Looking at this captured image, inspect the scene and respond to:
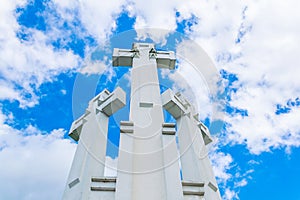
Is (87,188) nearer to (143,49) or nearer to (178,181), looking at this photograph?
(178,181)

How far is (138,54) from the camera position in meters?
9.73

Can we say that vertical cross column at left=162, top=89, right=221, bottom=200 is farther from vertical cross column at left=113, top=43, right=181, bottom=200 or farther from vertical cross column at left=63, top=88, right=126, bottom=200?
vertical cross column at left=63, top=88, right=126, bottom=200

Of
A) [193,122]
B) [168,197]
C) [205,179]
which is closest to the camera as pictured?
[168,197]

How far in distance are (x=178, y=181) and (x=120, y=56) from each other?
5.43m

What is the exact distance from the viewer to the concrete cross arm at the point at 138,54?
32.3ft

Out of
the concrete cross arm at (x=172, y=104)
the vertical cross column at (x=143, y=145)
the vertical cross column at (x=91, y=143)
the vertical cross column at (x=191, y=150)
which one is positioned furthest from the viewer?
the concrete cross arm at (x=172, y=104)

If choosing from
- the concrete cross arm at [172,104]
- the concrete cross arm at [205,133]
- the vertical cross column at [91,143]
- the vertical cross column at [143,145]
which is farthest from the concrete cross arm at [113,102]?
the concrete cross arm at [205,133]

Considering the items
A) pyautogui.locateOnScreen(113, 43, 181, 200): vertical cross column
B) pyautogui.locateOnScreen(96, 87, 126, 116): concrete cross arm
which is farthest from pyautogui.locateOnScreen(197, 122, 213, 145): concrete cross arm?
pyautogui.locateOnScreen(96, 87, 126, 116): concrete cross arm

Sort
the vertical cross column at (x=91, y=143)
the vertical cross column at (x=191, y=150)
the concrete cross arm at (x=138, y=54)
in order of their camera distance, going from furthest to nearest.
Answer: the concrete cross arm at (x=138, y=54) < the vertical cross column at (x=91, y=143) < the vertical cross column at (x=191, y=150)

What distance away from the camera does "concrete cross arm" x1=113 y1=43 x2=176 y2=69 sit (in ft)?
32.3

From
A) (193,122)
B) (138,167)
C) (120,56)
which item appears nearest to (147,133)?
(138,167)

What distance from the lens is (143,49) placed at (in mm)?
9984

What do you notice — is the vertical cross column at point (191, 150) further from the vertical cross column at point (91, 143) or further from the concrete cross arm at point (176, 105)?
the vertical cross column at point (91, 143)

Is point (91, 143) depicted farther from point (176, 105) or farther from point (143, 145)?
point (176, 105)
